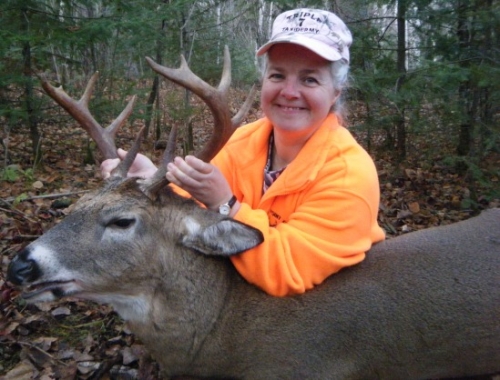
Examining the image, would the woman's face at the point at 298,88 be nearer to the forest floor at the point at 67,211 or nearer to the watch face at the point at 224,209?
the watch face at the point at 224,209

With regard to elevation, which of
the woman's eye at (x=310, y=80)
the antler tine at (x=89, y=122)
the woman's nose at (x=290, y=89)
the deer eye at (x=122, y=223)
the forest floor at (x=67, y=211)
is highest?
the woman's eye at (x=310, y=80)

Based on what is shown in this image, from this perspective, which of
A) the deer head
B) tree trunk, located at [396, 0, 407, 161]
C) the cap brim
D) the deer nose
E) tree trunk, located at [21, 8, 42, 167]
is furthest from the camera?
tree trunk, located at [396, 0, 407, 161]

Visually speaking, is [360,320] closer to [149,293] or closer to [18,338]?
[149,293]

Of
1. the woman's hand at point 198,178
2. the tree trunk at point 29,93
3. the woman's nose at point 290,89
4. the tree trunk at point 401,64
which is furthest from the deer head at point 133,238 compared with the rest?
the tree trunk at point 401,64

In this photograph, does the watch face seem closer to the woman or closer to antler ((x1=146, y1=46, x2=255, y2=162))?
the woman

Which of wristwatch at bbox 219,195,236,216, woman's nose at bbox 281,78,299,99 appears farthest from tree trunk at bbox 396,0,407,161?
wristwatch at bbox 219,195,236,216

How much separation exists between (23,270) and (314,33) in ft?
6.04

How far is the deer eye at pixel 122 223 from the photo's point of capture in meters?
2.60

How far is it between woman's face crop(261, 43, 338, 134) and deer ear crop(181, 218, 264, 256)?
2.42ft

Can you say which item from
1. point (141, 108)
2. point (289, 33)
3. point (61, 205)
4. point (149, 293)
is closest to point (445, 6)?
point (141, 108)

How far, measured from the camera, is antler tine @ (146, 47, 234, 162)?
2.60m

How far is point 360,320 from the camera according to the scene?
2.75 metres

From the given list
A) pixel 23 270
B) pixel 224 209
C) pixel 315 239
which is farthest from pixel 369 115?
pixel 23 270

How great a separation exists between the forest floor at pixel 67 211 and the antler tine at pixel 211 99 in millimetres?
1504
